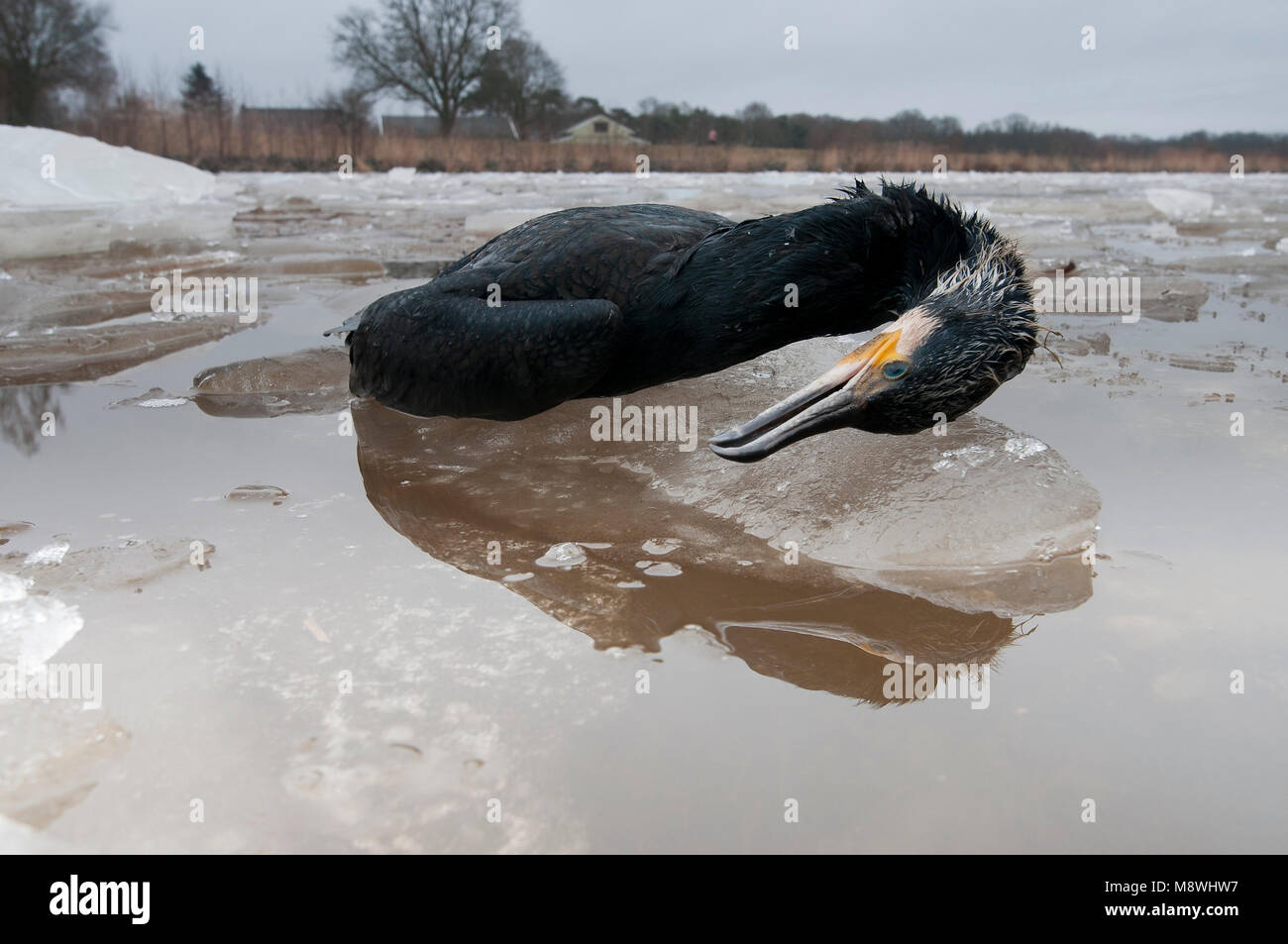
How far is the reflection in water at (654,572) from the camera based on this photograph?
2.02 m

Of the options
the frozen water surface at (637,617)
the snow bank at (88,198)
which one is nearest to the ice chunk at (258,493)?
the frozen water surface at (637,617)

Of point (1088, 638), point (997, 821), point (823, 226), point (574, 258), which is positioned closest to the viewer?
point (997, 821)

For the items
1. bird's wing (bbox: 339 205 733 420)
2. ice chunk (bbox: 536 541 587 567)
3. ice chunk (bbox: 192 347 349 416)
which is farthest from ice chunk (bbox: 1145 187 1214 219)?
ice chunk (bbox: 536 541 587 567)

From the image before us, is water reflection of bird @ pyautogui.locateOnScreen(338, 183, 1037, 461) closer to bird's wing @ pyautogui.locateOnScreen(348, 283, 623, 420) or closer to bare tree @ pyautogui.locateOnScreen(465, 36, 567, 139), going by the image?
bird's wing @ pyautogui.locateOnScreen(348, 283, 623, 420)

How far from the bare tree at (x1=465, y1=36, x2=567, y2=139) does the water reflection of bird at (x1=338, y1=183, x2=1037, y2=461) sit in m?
37.9

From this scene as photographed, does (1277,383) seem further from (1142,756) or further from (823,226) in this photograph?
(1142,756)

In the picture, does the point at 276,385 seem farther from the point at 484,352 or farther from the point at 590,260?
the point at 590,260

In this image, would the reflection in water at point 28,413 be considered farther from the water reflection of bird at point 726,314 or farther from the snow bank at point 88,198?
the snow bank at point 88,198

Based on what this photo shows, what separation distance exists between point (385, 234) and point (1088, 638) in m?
9.54

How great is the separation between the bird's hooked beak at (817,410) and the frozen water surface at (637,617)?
31 centimetres

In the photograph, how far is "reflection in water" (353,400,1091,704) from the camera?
202cm

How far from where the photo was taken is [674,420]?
3424 millimetres

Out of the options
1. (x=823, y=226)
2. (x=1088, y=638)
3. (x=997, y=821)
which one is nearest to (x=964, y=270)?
(x=823, y=226)
